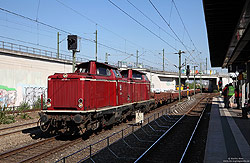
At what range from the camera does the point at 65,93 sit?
432 inches

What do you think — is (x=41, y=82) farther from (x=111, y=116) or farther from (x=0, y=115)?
(x=111, y=116)

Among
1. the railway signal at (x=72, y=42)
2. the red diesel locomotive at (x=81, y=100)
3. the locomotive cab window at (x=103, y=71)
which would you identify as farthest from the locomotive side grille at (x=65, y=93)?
the railway signal at (x=72, y=42)

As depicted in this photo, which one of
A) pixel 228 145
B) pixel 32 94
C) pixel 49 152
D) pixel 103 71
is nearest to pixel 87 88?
pixel 103 71

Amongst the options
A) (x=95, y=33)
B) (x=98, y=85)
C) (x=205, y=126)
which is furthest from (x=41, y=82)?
(x=205, y=126)

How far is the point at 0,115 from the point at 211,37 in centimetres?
1568

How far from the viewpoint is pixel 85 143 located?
34.6ft

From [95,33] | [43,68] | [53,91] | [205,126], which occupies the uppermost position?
[95,33]

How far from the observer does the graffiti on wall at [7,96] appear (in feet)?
69.3

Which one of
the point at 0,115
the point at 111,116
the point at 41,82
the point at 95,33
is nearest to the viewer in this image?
the point at 111,116

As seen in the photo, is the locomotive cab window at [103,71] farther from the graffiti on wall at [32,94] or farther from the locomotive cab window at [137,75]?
the graffiti on wall at [32,94]

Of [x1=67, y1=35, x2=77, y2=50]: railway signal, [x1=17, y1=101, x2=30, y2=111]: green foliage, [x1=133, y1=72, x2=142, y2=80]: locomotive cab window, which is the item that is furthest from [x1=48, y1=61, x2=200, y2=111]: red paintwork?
[x1=17, y1=101, x2=30, y2=111]: green foliage

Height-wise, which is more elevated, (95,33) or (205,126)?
(95,33)

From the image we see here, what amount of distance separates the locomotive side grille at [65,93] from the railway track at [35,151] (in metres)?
1.63

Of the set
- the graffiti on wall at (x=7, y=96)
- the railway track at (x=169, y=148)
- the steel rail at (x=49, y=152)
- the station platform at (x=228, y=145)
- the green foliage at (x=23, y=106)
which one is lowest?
the railway track at (x=169, y=148)
